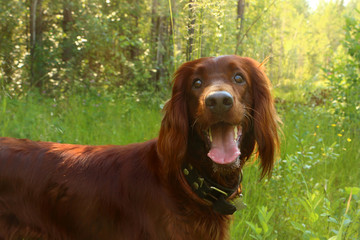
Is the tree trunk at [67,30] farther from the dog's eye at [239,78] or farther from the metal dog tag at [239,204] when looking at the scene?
the metal dog tag at [239,204]

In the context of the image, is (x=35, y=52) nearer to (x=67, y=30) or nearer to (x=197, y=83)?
(x=67, y=30)

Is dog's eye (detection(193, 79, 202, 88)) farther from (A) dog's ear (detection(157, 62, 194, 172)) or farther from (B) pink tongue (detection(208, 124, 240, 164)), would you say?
(B) pink tongue (detection(208, 124, 240, 164))

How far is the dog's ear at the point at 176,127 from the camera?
171 centimetres

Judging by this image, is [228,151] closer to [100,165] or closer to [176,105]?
[176,105]

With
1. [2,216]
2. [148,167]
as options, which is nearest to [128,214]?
[148,167]

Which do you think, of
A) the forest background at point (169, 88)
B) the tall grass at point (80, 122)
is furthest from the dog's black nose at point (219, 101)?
the tall grass at point (80, 122)

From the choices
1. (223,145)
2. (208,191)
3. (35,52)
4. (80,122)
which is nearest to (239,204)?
(208,191)

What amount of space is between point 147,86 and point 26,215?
4.57m

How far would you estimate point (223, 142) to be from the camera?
1.71 metres

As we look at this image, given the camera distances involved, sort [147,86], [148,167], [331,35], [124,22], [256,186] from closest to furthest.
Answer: [148,167], [256,186], [147,86], [124,22], [331,35]

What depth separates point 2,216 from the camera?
70.9 inches

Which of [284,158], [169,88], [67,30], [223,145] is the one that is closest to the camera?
[223,145]

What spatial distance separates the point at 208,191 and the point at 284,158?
146 centimetres

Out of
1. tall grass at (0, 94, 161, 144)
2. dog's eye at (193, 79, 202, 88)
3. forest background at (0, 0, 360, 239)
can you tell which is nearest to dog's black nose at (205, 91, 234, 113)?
dog's eye at (193, 79, 202, 88)
